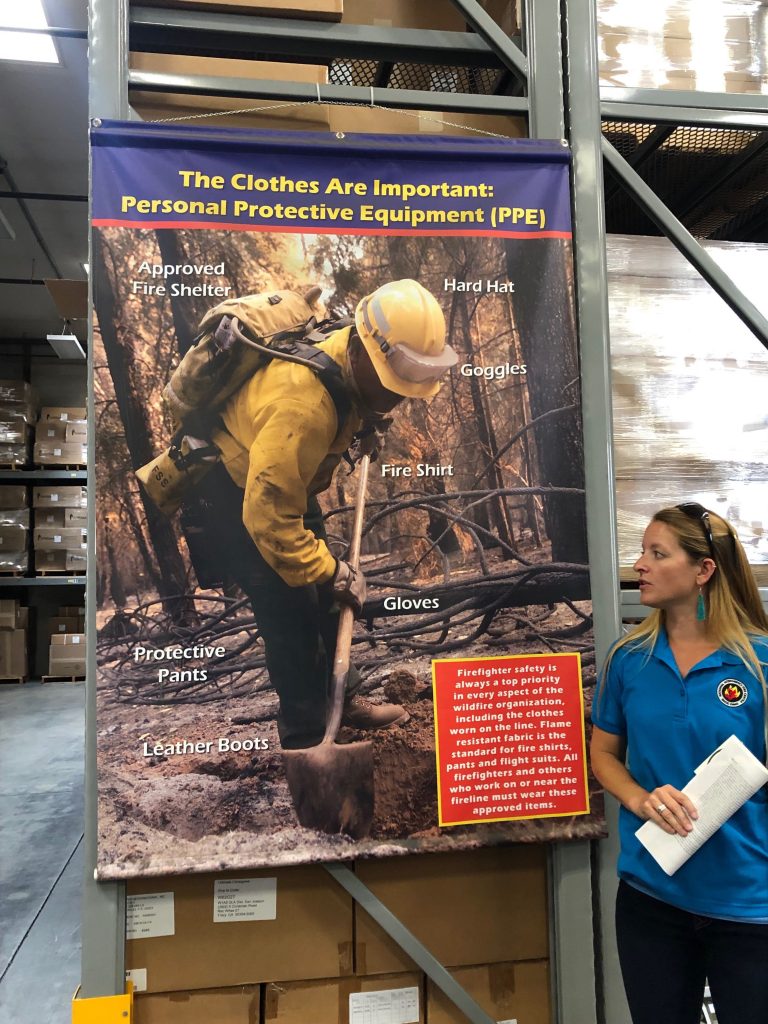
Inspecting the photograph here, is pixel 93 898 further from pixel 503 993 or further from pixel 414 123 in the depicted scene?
pixel 414 123

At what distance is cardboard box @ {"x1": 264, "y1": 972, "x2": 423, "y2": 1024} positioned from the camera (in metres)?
2.02

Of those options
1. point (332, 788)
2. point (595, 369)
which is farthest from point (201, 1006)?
point (595, 369)

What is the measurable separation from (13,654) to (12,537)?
1714 millimetres

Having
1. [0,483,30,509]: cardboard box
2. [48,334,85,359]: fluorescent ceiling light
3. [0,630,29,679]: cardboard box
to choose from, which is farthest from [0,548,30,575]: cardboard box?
[48,334,85,359]: fluorescent ceiling light

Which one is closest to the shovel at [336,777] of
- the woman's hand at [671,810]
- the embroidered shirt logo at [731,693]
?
the woman's hand at [671,810]

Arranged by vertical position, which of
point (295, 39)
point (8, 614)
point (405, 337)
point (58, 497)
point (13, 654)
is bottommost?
point (13, 654)

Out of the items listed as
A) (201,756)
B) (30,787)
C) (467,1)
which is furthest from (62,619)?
(467,1)

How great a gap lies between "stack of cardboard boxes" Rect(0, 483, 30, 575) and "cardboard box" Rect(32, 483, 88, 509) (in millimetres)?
191

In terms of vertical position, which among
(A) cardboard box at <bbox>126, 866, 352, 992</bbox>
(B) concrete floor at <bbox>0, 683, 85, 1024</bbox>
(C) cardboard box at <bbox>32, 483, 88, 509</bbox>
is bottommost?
(B) concrete floor at <bbox>0, 683, 85, 1024</bbox>

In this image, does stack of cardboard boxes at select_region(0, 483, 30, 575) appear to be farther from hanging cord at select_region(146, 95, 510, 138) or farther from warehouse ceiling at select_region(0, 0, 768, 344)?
hanging cord at select_region(146, 95, 510, 138)

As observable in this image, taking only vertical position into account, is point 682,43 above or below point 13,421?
below

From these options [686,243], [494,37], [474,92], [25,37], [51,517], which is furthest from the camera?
[51,517]

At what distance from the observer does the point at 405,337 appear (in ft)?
6.87

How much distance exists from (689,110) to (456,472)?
4.87ft
